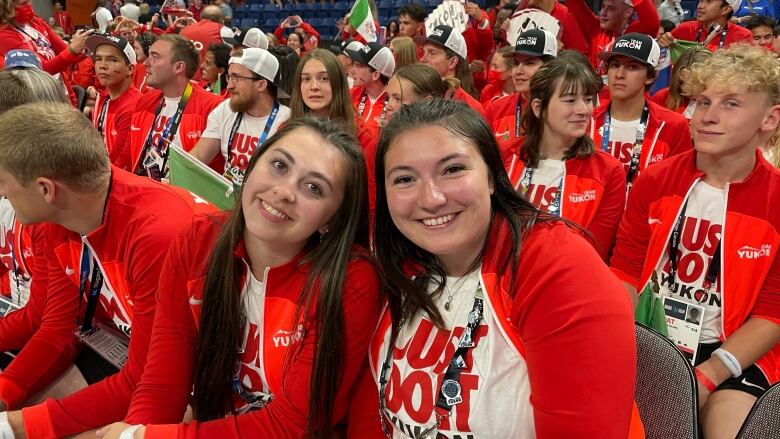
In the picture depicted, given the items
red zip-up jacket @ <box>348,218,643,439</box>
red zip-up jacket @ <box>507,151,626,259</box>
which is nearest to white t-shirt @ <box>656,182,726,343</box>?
red zip-up jacket @ <box>507,151,626,259</box>

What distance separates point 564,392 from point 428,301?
38 cm

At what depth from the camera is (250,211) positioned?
1.67m

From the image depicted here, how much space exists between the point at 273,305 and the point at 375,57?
13.6 ft

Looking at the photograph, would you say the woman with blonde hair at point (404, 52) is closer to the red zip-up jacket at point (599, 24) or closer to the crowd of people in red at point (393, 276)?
the red zip-up jacket at point (599, 24)

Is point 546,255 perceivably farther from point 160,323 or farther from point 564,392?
point 160,323

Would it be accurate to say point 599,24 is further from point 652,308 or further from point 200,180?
point 200,180

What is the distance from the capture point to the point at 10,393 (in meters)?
1.99

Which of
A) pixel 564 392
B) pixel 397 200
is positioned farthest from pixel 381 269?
pixel 564 392

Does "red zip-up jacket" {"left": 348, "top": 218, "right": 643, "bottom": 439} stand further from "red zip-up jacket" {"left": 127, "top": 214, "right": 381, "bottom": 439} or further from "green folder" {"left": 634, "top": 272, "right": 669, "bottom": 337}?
"green folder" {"left": 634, "top": 272, "right": 669, "bottom": 337}

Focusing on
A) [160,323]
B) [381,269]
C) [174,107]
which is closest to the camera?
[381,269]

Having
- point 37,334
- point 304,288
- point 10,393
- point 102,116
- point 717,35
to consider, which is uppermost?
point 717,35

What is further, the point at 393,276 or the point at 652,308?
the point at 652,308

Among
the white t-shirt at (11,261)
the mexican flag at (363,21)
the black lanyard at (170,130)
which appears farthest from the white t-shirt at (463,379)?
the mexican flag at (363,21)

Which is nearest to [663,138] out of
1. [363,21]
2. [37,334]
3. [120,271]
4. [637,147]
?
[637,147]
